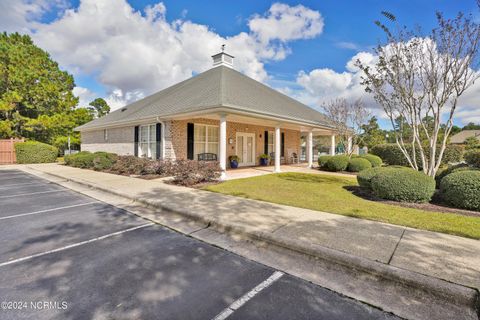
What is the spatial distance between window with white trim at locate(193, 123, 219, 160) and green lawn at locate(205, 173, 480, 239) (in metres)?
5.01

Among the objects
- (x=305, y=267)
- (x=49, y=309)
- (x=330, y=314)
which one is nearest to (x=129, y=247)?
(x=49, y=309)

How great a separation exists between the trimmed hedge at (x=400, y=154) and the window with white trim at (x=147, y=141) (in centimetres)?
1695

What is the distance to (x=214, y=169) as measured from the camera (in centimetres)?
956

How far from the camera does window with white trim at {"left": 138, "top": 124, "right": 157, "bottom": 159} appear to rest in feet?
45.8

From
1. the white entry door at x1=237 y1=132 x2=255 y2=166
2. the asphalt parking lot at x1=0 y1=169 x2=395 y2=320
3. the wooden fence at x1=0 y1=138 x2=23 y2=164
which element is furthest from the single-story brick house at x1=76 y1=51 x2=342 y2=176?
the wooden fence at x1=0 y1=138 x2=23 y2=164

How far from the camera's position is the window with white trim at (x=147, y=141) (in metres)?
14.0

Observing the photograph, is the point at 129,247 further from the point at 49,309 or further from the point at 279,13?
the point at 279,13

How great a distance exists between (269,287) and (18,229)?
502cm

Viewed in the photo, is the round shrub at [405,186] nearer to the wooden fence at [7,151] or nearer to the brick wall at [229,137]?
the brick wall at [229,137]

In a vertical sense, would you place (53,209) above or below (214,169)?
below

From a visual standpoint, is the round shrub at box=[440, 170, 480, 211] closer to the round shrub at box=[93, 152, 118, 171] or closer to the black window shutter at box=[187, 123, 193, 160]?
the black window shutter at box=[187, 123, 193, 160]

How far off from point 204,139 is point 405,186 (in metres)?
10.1

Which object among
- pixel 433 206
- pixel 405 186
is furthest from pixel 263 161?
pixel 433 206

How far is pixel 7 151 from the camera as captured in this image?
20.6 metres
